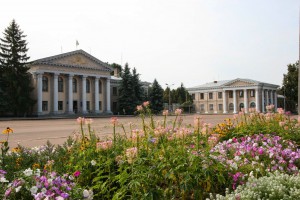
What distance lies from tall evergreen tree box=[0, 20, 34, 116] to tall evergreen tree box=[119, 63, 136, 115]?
55.1 ft

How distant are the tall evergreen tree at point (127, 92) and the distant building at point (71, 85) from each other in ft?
11.4

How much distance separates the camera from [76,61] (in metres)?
52.1

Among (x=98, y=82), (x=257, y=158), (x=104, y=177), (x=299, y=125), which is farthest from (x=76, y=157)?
(x=98, y=82)

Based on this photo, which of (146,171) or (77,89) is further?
(77,89)

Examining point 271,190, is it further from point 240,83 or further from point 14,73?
point 240,83

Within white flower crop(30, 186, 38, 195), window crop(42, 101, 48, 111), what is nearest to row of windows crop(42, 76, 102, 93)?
window crop(42, 101, 48, 111)

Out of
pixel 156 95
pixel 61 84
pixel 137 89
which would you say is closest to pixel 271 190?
pixel 61 84

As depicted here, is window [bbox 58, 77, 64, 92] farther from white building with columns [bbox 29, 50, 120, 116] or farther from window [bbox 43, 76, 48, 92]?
window [bbox 43, 76, 48, 92]

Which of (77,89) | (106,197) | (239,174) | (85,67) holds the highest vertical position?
(85,67)

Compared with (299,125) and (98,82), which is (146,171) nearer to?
(299,125)

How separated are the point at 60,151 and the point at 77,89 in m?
49.0

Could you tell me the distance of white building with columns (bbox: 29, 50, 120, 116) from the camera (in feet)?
155

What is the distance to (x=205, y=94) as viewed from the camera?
283 ft

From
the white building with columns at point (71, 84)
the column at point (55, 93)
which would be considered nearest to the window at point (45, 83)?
the white building with columns at point (71, 84)
